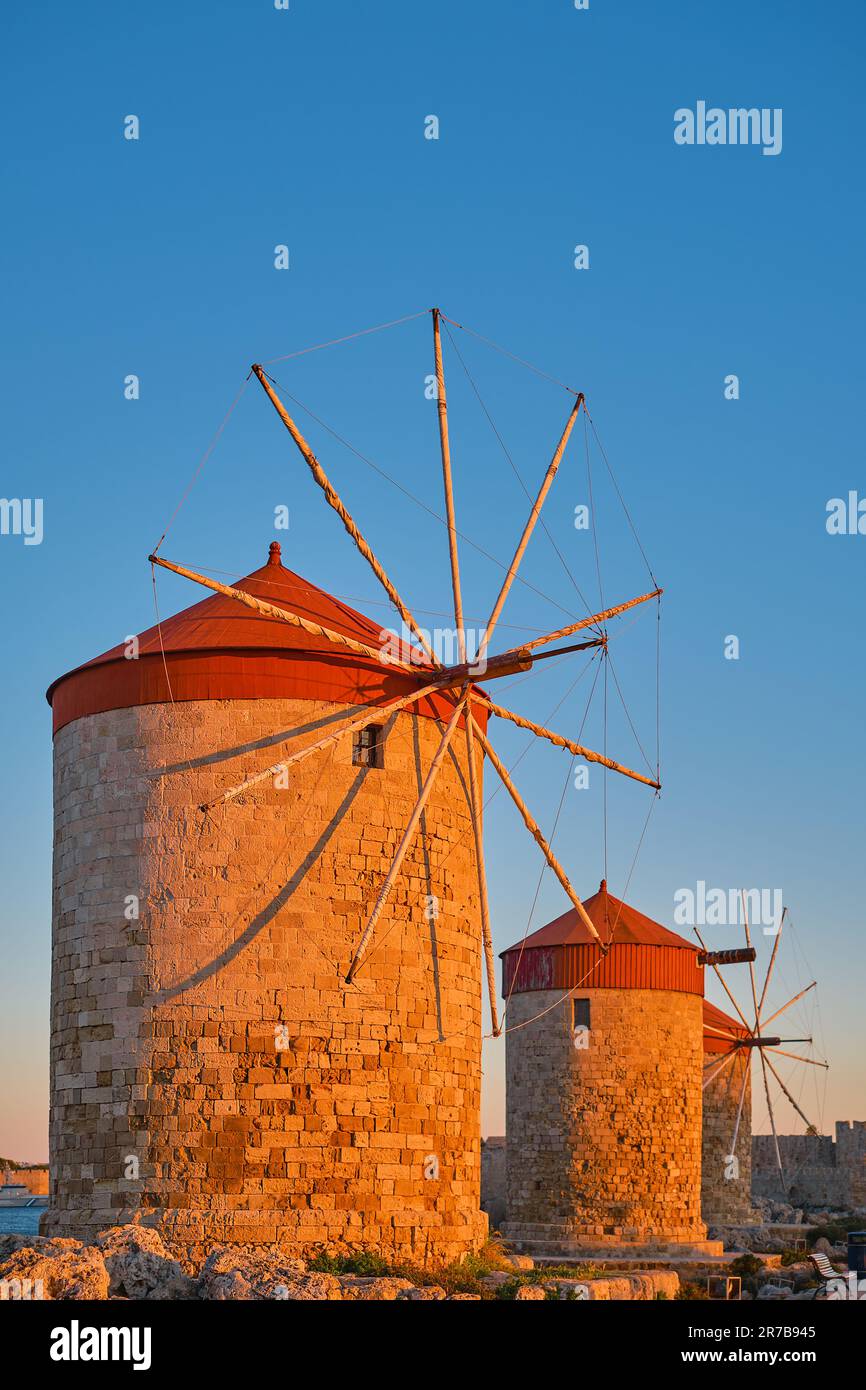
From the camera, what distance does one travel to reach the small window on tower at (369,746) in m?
18.6

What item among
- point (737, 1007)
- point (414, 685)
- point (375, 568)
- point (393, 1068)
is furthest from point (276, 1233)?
point (737, 1007)

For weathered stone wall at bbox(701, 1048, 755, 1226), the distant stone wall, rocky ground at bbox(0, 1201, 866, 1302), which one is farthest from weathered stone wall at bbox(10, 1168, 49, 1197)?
rocky ground at bbox(0, 1201, 866, 1302)

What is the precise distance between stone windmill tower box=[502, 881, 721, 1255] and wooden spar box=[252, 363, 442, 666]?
13711 millimetres

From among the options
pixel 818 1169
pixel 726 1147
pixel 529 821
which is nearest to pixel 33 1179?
pixel 818 1169

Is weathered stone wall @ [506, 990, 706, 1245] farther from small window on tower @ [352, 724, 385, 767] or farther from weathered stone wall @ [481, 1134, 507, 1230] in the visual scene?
small window on tower @ [352, 724, 385, 767]

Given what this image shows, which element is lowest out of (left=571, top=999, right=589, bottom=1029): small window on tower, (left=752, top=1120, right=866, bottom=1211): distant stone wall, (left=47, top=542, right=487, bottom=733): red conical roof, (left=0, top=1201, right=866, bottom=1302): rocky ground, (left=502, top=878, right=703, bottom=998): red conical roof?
(left=752, top=1120, right=866, bottom=1211): distant stone wall

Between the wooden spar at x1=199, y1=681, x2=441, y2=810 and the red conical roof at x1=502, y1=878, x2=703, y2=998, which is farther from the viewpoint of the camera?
the red conical roof at x1=502, y1=878, x2=703, y2=998

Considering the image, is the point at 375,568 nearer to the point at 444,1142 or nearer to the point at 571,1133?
the point at 444,1142

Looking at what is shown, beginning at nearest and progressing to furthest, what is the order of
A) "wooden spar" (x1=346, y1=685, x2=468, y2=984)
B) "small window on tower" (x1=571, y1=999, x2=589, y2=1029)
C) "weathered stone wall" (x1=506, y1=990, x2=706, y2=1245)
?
"wooden spar" (x1=346, y1=685, x2=468, y2=984)
"weathered stone wall" (x1=506, y1=990, x2=706, y2=1245)
"small window on tower" (x1=571, y1=999, x2=589, y2=1029)

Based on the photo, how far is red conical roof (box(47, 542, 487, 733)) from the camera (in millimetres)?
18156

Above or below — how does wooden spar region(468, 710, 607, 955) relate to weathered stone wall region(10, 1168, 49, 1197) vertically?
above

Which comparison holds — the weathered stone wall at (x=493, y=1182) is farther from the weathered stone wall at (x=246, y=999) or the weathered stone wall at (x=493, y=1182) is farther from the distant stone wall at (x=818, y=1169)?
the weathered stone wall at (x=246, y=999)

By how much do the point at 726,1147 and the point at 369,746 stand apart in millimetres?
23617
